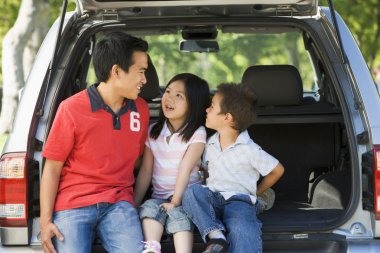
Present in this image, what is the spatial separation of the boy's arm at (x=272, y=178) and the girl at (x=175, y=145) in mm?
320

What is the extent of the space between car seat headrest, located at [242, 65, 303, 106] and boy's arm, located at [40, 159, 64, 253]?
1405mm

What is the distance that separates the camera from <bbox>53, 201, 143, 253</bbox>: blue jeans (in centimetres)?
342

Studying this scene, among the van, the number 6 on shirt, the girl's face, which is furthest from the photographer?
the girl's face

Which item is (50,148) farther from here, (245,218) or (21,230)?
(245,218)

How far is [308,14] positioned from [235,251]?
55.1 inches

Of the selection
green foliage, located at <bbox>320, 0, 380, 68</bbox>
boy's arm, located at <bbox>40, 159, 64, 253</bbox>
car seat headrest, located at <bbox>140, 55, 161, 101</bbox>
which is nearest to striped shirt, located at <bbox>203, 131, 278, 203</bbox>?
boy's arm, located at <bbox>40, 159, 64, 253</bbox>

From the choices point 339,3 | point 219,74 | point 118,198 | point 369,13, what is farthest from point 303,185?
point 219,74

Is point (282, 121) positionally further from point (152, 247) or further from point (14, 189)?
point (14, 189)

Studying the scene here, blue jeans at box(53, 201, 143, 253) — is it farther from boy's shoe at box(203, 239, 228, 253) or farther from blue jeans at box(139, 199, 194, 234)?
boy's shoe at box(203, 239, 228, 253)

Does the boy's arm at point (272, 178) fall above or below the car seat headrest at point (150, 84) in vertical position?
below

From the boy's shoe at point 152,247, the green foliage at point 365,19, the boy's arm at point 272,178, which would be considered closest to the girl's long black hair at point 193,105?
the boy's arm at point 272,178

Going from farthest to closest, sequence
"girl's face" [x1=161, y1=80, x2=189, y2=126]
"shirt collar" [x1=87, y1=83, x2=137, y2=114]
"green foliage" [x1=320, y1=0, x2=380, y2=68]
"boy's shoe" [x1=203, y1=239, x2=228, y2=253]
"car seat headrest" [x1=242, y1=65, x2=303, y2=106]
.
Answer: "green foliage" [x1=320, y1=0, x2=380, y2=68]
"car seat headrest" [x1=242, y1=65, x2=303, y2=106]
"girl's face" [x1=161, y1=80, x2=189, y2=126]
"shirt collar" [x1=87, y1=83, x2=137, y2=114]
"boy's shoe" [x1=203, y1=239, x2=228, y2=253]

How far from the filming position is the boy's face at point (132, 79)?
144 inches

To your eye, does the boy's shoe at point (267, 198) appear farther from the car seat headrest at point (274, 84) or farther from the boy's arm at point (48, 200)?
the boy's arm at point (48, 200)
